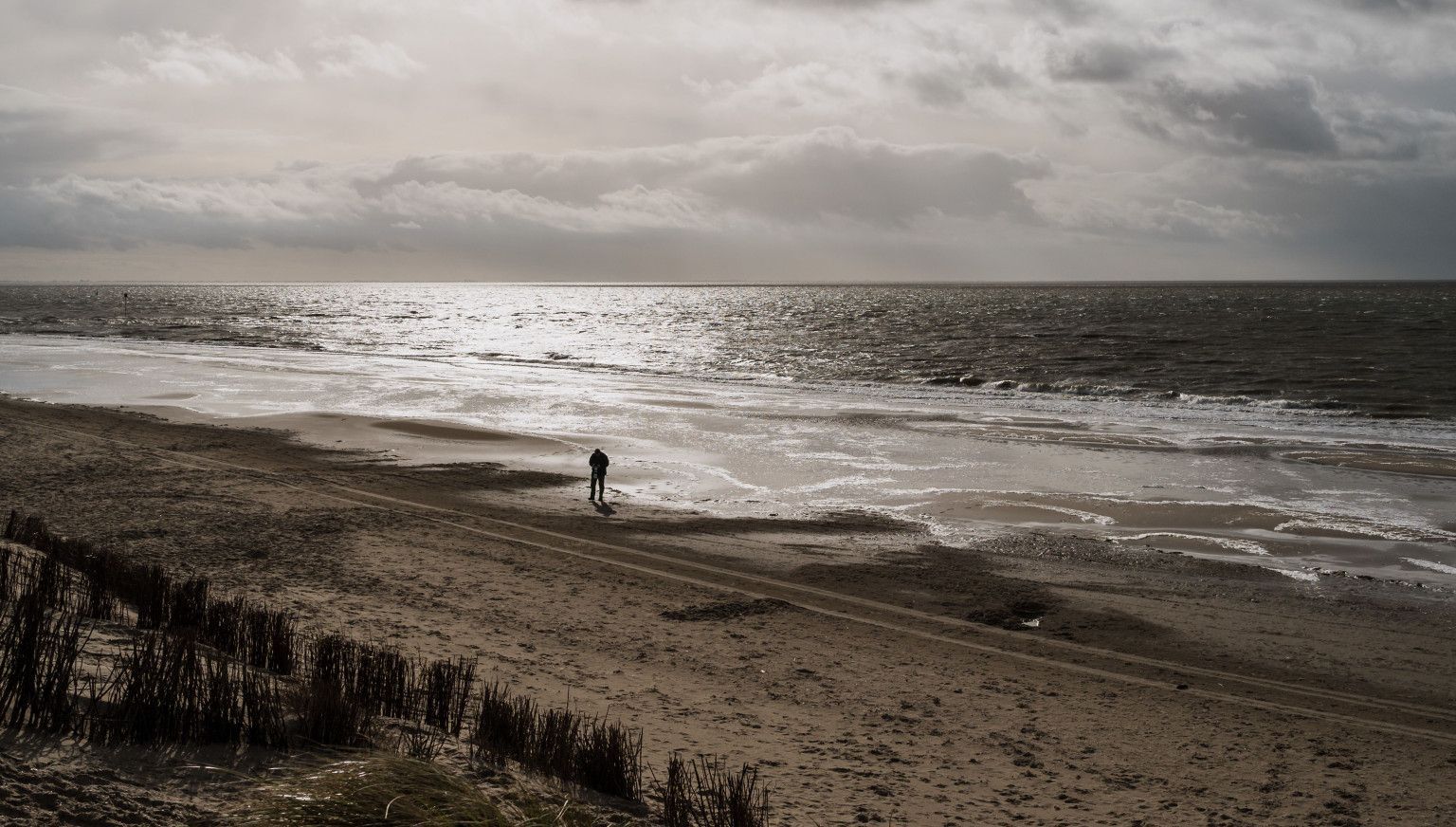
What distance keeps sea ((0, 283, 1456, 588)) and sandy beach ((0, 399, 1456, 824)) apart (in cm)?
218

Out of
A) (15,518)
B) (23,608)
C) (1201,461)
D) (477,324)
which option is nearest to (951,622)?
(23,608)

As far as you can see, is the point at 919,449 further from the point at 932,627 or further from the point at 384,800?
the point at 384,800

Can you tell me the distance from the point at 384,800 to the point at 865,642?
7598 mm

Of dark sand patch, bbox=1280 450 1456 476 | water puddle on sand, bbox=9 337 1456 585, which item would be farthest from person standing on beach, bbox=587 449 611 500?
dark sand patch, bbox=1280 450 1456 476

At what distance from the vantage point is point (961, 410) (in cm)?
3681

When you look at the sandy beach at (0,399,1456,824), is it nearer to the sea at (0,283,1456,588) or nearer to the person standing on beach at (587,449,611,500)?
the person standing on beach at (587,449,611,500)

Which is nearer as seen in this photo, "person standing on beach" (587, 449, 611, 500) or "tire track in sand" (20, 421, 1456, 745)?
"tire track in sand" (20, 421, 1456, 745)

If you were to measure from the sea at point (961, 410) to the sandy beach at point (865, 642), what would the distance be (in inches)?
85.7

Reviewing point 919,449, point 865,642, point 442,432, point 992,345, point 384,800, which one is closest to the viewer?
point 384,800

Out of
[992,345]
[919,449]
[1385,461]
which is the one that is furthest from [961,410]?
[992,345]

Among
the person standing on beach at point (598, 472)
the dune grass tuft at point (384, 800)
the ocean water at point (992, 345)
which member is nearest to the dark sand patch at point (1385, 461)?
the ocean water at point (992, 345)

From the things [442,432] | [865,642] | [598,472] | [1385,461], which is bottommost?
[865,642]

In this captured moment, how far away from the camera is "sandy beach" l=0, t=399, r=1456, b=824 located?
25.7 feet

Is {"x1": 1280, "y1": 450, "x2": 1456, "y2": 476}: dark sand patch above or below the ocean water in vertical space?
below
